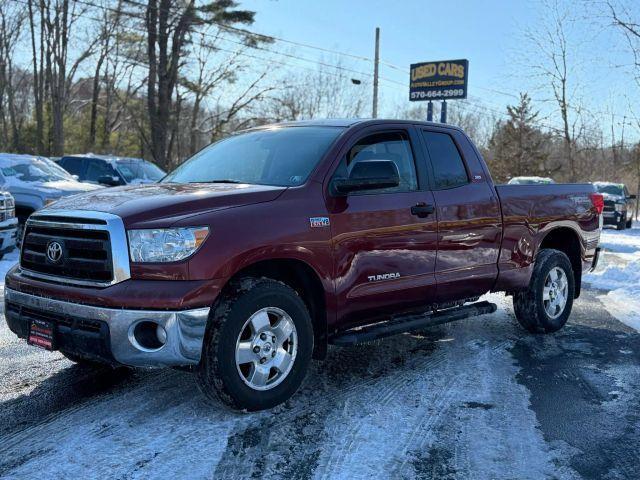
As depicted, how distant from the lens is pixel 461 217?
521 cm

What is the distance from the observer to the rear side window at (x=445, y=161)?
523 centimetres

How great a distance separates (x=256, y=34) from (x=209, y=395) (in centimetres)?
3075

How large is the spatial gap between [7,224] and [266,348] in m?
7.60

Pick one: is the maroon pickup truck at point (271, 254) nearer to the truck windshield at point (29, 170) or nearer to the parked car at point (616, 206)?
the truck windshield at point (29, 170)

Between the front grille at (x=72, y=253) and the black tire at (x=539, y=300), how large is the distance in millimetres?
4195

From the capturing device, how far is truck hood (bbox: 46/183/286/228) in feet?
11.9

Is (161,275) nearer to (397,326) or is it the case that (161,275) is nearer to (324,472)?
(324,472)

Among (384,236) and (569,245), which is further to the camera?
(569,245)

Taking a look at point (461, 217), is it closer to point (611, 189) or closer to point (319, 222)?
point (319, 222)

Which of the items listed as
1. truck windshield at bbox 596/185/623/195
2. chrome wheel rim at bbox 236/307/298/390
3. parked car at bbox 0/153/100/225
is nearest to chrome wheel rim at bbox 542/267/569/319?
chrome wheel rim at bbox 236/307/298/390

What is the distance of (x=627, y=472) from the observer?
328cm

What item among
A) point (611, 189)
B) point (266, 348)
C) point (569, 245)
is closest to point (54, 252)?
point (266, 348)

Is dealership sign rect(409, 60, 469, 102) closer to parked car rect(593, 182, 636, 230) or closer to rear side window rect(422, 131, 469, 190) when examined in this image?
parked car rect(593, 182, 636, 230)

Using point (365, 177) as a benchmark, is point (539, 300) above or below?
below
